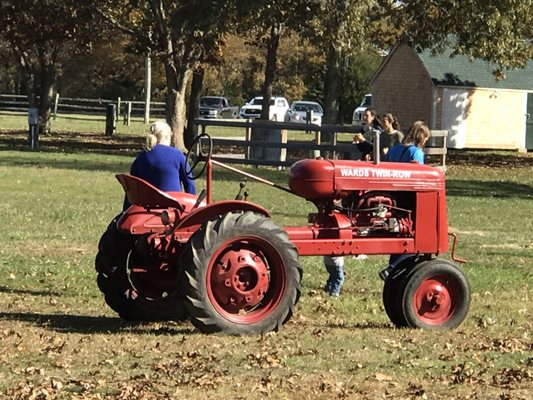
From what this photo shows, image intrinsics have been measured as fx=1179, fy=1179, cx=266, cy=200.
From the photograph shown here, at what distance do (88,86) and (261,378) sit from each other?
281 feet

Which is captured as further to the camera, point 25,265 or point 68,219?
point 68,219

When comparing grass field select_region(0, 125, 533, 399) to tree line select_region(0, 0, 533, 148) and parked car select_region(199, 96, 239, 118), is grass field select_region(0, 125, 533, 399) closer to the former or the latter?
tree line select_region(0, 0, 533, 148)

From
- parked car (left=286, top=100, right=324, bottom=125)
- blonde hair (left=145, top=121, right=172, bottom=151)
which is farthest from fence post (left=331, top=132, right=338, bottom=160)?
parked car (left=286, top=100, right=324, bottom=125)

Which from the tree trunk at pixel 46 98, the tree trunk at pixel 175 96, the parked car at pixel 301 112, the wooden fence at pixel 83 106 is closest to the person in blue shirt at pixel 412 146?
the tree trunk at pixel 175 96

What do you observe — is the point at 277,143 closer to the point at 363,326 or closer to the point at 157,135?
the point at 157,135

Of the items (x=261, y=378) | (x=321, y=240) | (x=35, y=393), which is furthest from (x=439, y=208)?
(x=35, y=393)

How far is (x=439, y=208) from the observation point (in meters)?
10.4

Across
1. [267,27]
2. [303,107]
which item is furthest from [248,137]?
[303,107]

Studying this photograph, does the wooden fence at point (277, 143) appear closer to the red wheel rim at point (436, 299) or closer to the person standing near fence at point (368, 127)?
the person standing near fence at point (368, 127)

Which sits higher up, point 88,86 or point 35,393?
point 88,86

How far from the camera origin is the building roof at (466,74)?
162ft

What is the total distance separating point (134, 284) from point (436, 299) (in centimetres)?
264

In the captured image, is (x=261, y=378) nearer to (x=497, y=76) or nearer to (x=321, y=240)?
(x=321, y=240)

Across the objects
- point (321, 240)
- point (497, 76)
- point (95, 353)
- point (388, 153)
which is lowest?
point (95, 353)
